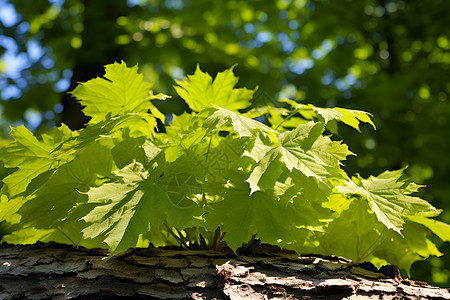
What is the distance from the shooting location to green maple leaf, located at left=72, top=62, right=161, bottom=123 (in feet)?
3.71

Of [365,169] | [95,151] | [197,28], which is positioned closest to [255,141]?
[95,151]

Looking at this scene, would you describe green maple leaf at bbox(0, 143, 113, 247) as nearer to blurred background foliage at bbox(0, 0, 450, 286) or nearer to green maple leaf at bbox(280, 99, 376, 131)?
green maple leaf at bbox(280, 99, 376, 131)

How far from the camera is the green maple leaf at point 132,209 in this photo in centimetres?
79

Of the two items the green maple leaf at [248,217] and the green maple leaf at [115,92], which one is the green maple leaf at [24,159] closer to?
the green maple leaf at [115,92]

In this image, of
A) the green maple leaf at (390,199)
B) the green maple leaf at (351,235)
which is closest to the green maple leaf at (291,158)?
the green maple leaf at (390,199)

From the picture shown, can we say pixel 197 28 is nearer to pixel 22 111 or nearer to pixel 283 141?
pixel 22 111

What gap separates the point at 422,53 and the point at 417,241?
16.3 feet

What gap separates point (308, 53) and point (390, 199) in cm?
578

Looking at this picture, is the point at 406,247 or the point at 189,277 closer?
the point at 189,277

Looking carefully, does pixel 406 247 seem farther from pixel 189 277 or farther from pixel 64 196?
pixel 64 196

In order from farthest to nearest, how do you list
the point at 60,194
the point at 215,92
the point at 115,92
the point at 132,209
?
the point at 215,92, the point at 115,92, the point at 60,194, the point at 132,209

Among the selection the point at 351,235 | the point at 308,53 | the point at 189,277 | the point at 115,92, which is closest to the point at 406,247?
the point at 351,235

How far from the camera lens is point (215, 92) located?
127cm

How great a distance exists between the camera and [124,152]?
1007 millimetres
